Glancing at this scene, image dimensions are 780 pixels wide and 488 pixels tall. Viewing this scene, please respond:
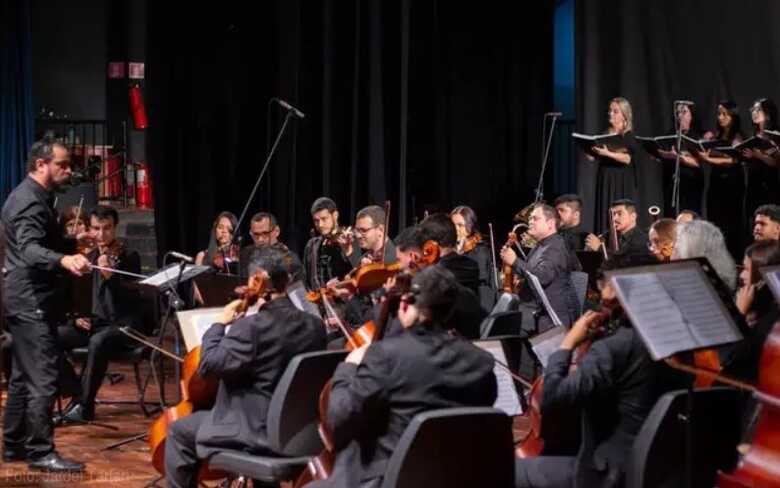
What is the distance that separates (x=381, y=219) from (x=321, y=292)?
63.5 inches

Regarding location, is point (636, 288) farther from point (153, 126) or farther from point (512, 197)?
point (153, 126)

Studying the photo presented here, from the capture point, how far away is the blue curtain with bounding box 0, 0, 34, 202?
13.7 metres

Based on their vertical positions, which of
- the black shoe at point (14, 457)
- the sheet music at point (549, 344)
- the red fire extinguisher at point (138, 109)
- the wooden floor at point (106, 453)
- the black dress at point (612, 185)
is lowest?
the wooden floor at point (106, 453)

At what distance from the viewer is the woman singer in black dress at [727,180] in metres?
9.34

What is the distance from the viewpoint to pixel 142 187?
47.1 ft

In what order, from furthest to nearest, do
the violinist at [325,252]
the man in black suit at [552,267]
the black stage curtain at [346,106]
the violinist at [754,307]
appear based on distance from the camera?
the black stage curtain at [346,106]
the violinist at [325,252]
the man in black suit at [552,267]
the violinist at [754,307]

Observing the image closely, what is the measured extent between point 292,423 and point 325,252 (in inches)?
146

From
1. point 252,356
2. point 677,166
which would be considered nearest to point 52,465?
point 252,356

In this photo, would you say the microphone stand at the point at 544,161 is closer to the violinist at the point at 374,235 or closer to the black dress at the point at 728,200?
the black dress at the point at 728,200

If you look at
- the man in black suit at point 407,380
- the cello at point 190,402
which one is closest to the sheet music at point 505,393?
the man in black suit at point 407,380

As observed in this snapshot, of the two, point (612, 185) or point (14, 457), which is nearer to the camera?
point (14, 457)

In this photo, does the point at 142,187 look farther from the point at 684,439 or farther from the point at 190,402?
the point at 684,439

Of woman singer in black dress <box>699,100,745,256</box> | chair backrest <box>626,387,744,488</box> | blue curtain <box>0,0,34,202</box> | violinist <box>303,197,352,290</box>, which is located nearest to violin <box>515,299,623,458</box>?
chair backrest <box>626,387,744,488</box>

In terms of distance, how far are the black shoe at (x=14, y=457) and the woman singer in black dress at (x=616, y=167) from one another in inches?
204
